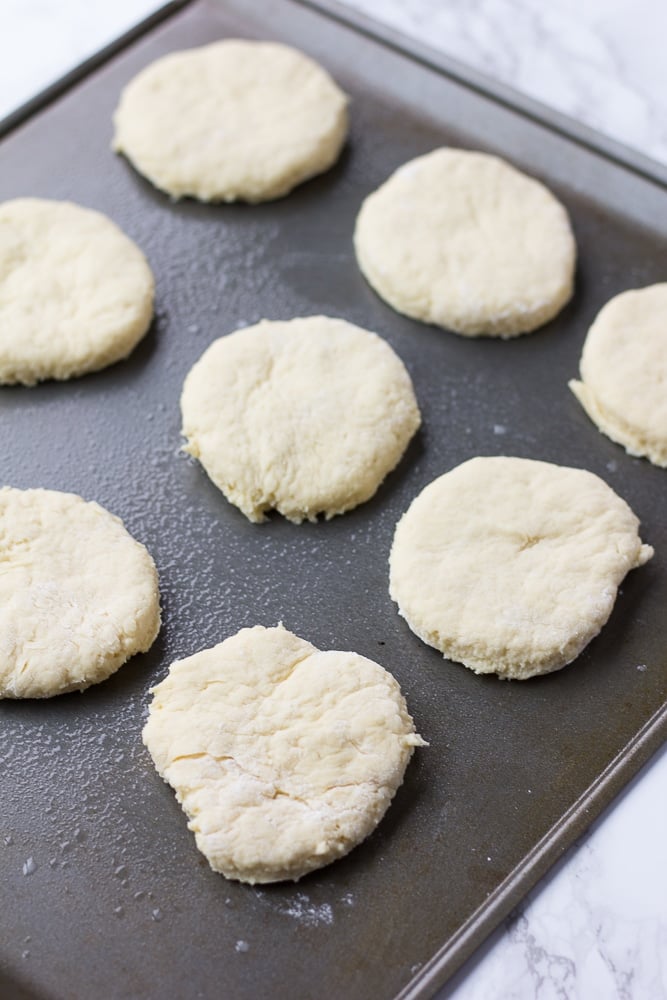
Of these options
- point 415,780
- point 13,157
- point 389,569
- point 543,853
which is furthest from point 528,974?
point 13,157

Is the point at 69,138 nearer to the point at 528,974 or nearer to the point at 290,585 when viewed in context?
the point at 290,585

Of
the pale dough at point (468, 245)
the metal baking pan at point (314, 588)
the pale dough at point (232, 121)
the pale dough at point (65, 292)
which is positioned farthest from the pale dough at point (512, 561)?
the pale dough at point (232, 121)

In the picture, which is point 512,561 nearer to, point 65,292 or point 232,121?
point 65,292

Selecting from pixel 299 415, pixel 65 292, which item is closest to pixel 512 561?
pixel 299 415

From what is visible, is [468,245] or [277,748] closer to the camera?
[277,748]

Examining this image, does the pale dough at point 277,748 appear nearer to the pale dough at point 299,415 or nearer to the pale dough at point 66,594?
the pale dough at point 66,594

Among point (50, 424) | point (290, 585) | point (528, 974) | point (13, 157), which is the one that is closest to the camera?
point (528, 974)
